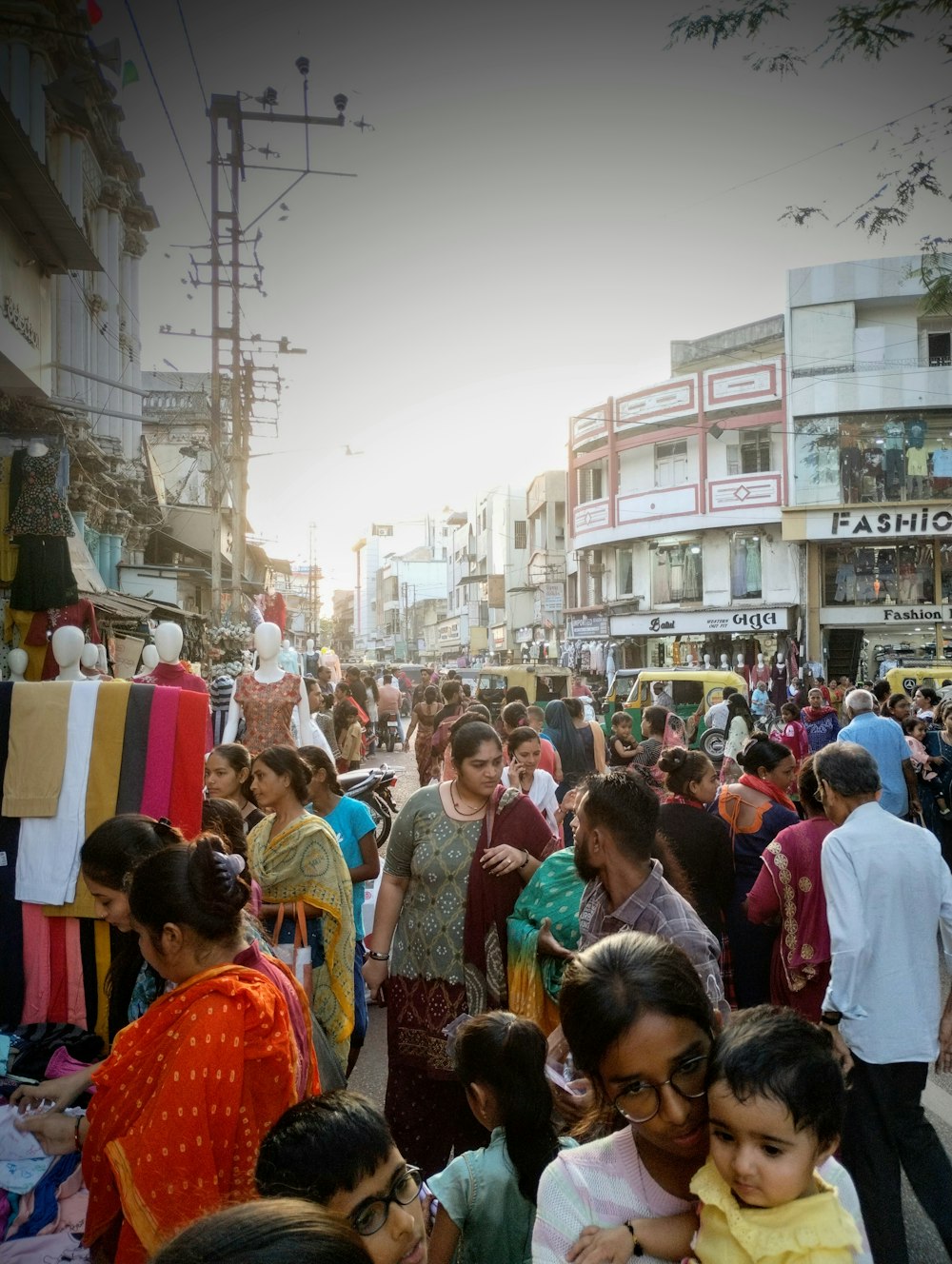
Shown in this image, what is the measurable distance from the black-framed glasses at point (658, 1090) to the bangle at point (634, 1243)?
0.54ft

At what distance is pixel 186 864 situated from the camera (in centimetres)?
222

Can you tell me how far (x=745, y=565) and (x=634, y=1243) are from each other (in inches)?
1317

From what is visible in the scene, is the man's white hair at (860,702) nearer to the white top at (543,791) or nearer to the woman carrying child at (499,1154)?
the white top at (543,791)

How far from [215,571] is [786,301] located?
2216cm

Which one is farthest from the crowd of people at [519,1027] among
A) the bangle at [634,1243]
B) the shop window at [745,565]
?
the shop window at [745,565]

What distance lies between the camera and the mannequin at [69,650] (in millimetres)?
5973

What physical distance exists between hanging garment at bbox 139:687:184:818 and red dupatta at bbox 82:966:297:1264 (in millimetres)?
1175

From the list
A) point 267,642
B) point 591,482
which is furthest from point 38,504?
point 591,482

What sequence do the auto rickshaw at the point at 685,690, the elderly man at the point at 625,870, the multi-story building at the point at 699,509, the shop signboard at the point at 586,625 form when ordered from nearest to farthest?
the elderly man at the point at 625,870
the auto rickshaw at the point at 685,690
the multi-story building at the point at 699,509
the shop signboard at the point at 586,625

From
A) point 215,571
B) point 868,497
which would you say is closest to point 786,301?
point 868,497

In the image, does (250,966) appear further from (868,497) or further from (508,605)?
(508,605)

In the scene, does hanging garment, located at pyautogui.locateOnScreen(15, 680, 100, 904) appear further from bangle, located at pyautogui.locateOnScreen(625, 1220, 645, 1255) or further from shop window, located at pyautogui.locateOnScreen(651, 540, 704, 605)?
shop window, located at pyautogui.locateOnScreen(651, 540, 704, 605)

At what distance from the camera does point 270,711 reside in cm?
650

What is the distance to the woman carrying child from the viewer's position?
2.31m
